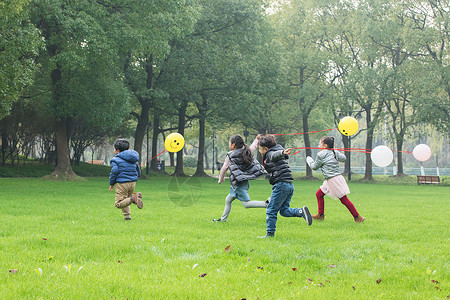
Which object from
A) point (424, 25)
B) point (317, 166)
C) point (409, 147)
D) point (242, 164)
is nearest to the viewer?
point (242, 164)

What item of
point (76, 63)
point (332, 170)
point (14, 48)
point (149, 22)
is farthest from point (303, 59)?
point (332, 170)

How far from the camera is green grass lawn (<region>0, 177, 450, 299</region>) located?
14.5 feet

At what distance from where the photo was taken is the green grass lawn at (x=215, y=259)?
4.42 metres

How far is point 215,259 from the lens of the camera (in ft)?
19.1

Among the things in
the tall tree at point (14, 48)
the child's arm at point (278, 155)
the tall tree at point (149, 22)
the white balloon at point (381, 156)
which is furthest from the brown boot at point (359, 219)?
the tall tree at point (149, 22)

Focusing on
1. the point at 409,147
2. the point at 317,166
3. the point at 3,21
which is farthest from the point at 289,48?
the point at 409,147

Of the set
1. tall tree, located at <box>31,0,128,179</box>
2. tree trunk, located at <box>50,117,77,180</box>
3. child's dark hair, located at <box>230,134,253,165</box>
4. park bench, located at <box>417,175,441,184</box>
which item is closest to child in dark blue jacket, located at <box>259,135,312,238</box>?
child's dark hair, located at <box>230,134,253,165</box>

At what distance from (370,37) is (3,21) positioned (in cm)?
3042

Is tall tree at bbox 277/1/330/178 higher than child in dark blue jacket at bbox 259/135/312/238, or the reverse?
tall tree at bbox 277/1/330/178

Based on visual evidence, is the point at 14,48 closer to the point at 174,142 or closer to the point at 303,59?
the point at 174,142

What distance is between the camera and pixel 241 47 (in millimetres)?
35000

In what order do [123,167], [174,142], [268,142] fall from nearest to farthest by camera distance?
1. [268,142]
2. [123,167]
3. [174,142]

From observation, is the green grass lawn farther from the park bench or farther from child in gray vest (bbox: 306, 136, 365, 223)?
the park bench

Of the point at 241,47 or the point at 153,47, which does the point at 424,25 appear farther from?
the point at 153,47
